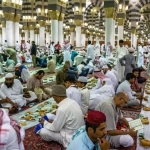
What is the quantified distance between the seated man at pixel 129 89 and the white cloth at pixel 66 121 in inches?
78.5

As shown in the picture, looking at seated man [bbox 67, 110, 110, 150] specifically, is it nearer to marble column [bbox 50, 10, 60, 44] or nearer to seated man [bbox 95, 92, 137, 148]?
seated man [bbox 95, 92, 137, 148]

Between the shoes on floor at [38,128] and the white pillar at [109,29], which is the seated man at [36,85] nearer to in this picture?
the shoes on floor at [38,128]

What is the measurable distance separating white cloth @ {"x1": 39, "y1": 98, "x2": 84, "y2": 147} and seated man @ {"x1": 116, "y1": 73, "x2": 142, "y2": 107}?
6.54 ft

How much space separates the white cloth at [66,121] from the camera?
2.95 m

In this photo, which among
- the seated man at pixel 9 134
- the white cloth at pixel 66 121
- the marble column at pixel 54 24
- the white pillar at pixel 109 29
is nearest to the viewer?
the seated man at pixel 9 134

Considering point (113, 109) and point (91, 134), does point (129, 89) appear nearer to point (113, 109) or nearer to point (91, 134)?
point (113, 109)

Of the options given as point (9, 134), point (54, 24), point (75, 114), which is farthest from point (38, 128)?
point (54, 24)

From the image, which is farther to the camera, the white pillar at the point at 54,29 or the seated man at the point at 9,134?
the white pillar at the point at 54,29


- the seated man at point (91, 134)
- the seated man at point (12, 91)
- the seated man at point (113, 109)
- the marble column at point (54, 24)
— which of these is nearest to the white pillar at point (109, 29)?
the marble column at point (54, 24)

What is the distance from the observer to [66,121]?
3.04 meters

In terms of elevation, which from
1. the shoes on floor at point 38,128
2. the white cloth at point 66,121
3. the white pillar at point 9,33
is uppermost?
the white pillar at point 9,33

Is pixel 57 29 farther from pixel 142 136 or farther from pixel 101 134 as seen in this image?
pixel 101 134

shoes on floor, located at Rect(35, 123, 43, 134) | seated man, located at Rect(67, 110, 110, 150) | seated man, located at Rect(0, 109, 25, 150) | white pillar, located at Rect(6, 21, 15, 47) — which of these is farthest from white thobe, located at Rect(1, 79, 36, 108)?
white pillar, located at Rect(6, 21, 15, 47)

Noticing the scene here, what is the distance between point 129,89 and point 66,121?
2.31 metres
